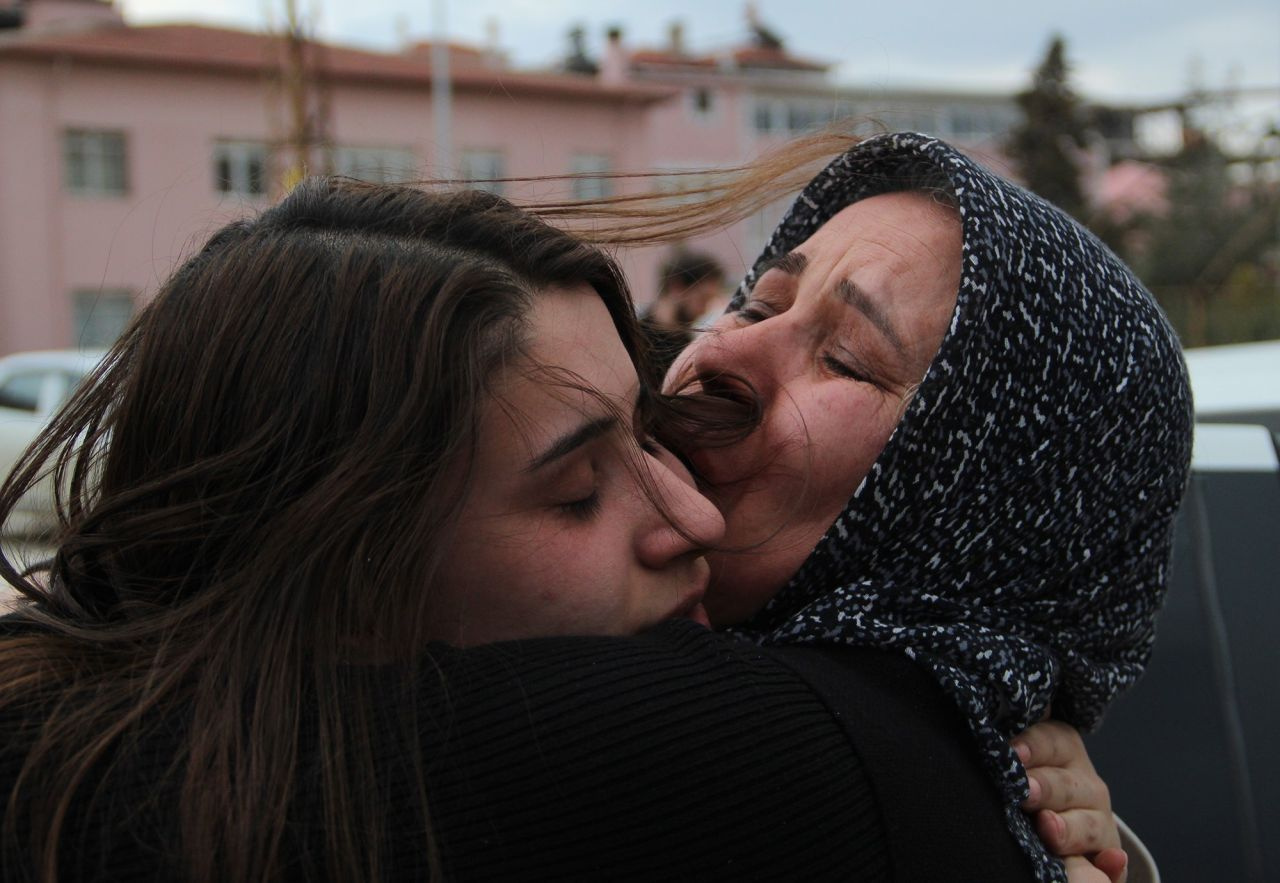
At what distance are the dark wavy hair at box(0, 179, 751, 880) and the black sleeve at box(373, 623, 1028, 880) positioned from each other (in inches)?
1.9

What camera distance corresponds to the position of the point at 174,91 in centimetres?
2452

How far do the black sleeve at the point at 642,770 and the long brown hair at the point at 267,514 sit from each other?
51 mm

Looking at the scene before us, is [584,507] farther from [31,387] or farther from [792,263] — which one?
[31,387]

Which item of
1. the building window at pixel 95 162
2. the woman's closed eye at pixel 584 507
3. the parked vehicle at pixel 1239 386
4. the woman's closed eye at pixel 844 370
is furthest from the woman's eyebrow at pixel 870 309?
the building window at pixel 95 162

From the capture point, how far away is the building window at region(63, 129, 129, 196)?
24.1 metres

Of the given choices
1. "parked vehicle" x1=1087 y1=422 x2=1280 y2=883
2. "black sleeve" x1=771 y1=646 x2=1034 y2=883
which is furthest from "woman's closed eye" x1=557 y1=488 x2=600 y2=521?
"parked vehicle" x1=1087 y1=422 x2=1280 y2=883

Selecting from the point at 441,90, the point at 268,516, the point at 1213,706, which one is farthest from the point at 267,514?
the point at 441,90

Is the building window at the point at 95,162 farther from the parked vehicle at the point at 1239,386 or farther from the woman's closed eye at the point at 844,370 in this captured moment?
the woman's closed eye at the point at 844,370

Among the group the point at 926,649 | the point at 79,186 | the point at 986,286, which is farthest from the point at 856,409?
the point at 79,186

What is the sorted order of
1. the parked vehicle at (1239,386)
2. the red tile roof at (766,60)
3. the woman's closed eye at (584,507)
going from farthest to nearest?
the red tile roof at (766,60)
the parked vehicle at (1239,386)
the woman's closed eye at (584,507)

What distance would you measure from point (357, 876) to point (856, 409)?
99 centimetres

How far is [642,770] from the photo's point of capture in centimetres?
112

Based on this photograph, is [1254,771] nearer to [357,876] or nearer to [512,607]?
[512,607]

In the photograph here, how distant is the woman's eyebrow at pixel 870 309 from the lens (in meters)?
1.79
